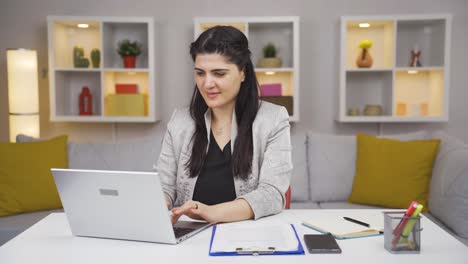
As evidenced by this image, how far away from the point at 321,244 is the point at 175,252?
0.35m

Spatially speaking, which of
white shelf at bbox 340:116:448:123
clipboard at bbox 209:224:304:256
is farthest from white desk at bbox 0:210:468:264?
white shelf at bbox 340:116:448:123

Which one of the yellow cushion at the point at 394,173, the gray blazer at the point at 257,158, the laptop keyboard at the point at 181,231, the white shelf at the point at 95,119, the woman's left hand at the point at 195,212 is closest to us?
the laptop keyboard at the point at 181,231

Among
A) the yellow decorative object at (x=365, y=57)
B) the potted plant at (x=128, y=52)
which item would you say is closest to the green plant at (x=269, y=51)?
the yellow decorative object at (x=365, y=57)

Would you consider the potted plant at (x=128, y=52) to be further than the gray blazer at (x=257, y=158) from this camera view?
Yes

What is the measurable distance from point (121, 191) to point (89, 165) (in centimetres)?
208

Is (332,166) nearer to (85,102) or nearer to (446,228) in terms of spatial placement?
(446,228)

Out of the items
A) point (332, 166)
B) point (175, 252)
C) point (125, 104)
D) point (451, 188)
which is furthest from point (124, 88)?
point (175, 252)

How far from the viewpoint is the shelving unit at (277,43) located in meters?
3.54

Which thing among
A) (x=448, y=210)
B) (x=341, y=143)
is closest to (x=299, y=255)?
→ (x=448, y=210)

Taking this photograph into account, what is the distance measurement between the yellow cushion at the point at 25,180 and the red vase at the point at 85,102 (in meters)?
0.72

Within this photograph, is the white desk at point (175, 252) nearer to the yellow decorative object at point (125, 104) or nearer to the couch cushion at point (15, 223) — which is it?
the couch cushion at point (15, 223)

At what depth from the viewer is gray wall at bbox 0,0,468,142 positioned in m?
3.79

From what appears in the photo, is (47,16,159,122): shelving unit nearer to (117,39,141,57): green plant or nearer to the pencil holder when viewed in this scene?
(117,39,141,57): green plant

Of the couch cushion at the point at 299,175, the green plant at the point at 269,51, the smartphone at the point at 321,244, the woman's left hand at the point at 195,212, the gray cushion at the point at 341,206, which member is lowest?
the gray cushion at the point at 341,206
